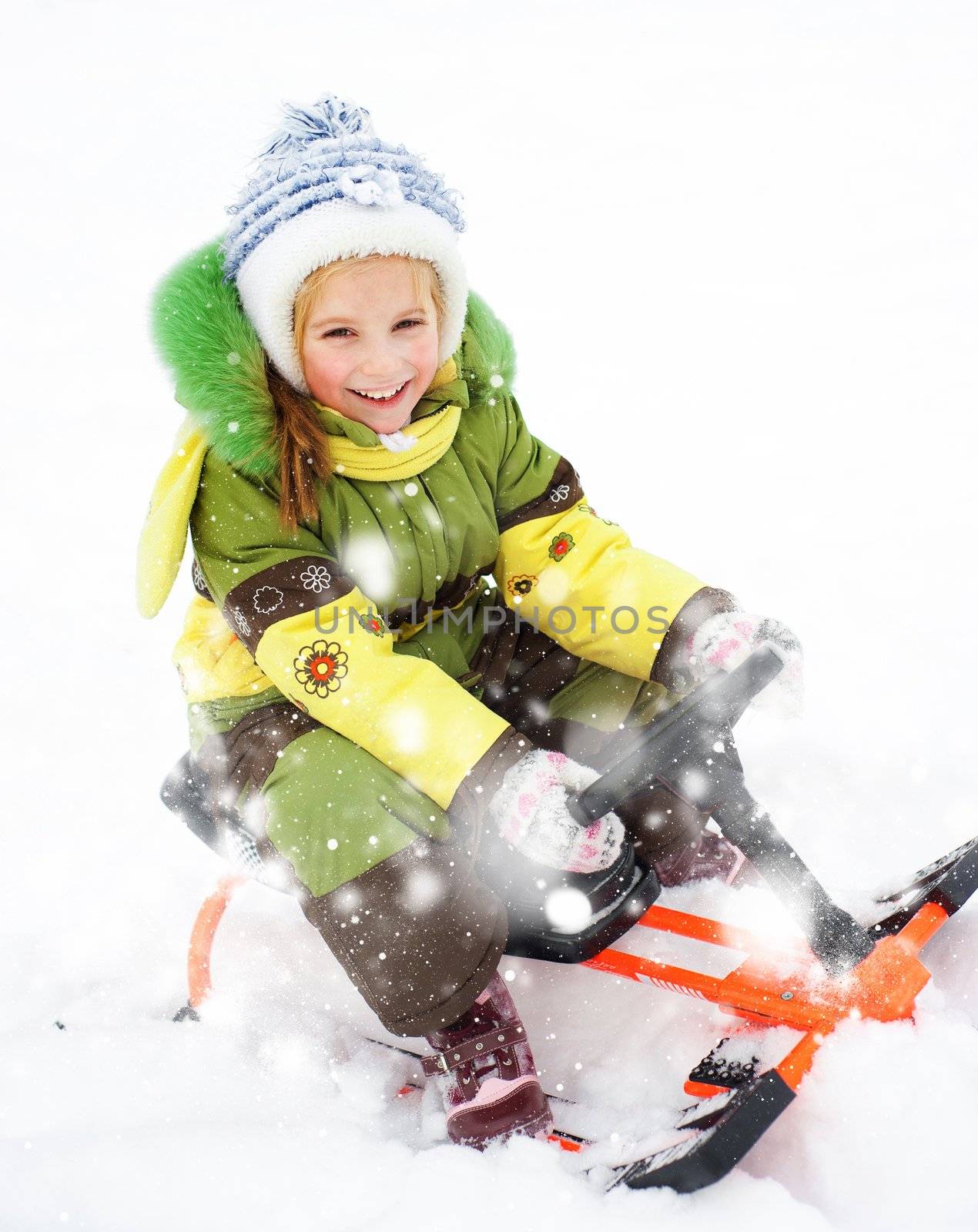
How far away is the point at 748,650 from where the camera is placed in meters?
1.58

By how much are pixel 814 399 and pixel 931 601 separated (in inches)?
68.6

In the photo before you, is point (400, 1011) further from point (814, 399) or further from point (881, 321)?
point (881, 321)

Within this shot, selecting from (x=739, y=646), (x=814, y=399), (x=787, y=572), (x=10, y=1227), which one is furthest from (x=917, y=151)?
(x=10, y=1227)

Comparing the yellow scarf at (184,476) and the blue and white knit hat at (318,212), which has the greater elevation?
the blue and white knit hat at (318,212)

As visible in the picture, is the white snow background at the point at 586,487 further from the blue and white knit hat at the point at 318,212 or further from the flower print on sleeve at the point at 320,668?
the flower print on sleeve at the point at 320,668

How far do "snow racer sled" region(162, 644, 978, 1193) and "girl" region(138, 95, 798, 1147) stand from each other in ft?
0.40

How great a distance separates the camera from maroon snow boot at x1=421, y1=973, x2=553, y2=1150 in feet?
4.66

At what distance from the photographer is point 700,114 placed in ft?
24.2

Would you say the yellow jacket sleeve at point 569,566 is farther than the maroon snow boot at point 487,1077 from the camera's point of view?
Yes

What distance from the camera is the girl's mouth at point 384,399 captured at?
1.58 m

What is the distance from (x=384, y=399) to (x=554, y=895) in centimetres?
80

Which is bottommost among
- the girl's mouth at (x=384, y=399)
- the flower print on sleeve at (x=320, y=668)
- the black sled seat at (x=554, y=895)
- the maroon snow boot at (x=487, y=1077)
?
the maroon snow boot at (x=487, y=1077)

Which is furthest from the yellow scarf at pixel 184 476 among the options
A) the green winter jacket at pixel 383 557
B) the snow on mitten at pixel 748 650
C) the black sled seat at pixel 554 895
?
the snow on mitten at pixel 748 650

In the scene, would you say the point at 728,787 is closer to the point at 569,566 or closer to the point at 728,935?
the point at 728,935
